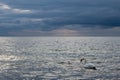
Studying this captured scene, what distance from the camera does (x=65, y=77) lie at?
55000mm

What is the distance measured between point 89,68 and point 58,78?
16.2 m

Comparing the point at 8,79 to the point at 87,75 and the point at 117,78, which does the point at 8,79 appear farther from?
the point at 117,78

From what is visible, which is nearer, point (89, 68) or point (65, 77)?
point (65, 77)

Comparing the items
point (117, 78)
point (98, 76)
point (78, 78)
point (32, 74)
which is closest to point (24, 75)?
point (32, 74)

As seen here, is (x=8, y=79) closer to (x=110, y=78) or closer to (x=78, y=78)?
(x=78, y=78)

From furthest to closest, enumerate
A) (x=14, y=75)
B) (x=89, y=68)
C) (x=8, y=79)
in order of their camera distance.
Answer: (x=89, y=68), (x=14, y=75), (x=8, y=79)

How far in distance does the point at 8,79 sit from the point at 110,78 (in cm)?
2186

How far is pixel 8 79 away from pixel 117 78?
23.3 meters

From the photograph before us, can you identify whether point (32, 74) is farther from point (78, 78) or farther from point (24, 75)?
point (78, 78)

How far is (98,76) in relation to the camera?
2231 inches

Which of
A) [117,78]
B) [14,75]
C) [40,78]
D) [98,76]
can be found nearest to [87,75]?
[98,76]

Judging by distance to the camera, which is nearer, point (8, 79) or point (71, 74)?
point (8, 79)

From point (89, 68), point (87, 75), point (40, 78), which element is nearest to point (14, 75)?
point (40, 78)

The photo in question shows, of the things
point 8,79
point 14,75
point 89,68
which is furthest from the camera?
point 89,68
